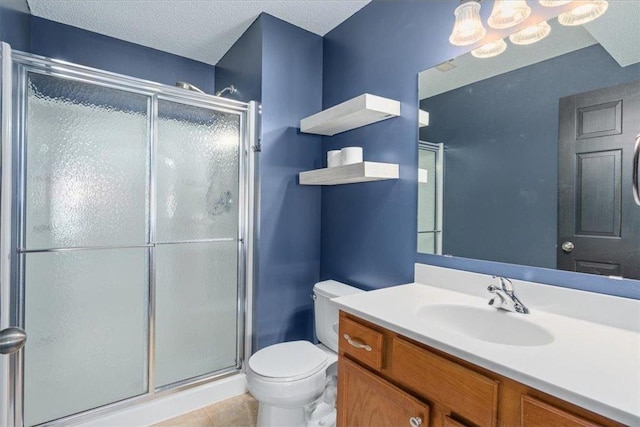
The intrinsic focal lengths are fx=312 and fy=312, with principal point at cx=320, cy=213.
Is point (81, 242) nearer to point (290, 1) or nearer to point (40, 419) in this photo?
point (40, 419)

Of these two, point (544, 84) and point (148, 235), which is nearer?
point (544, 84)

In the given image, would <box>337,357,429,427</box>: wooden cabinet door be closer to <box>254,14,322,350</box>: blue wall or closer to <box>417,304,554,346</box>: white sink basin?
<box>417,304,554,346</box>: white sink basin

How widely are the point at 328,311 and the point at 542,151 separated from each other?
1.28 metres

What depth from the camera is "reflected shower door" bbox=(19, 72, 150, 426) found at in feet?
4.99

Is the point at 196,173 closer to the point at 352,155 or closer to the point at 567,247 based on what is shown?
the point at 352,155

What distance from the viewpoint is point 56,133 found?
61.0 inches

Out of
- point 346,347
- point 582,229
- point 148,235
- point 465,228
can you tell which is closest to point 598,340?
point 582,229

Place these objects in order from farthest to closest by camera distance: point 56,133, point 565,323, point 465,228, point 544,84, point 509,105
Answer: point 56,133 < point 465,228 < point 509,105 < point 544,84 < point 565,323

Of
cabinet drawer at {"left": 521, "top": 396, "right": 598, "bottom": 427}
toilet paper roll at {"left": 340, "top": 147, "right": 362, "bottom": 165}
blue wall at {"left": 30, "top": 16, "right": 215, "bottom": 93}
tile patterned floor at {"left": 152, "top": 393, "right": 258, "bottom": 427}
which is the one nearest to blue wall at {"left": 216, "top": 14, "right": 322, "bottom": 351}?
tile patterned floor at {"left": 152, "top": 393, "right": 258, "bottom": 427}

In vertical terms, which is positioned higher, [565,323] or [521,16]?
[521,16]

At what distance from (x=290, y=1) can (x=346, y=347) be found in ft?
6.28

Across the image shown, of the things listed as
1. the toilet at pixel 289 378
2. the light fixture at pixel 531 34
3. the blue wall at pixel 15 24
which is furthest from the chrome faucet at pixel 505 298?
the blue wall at pixel 15 24

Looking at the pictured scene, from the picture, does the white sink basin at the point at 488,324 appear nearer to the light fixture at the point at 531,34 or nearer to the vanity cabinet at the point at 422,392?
the vanity cabinet at the point at 422,392

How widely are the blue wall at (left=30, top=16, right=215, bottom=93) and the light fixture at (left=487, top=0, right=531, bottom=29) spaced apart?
229 cm
